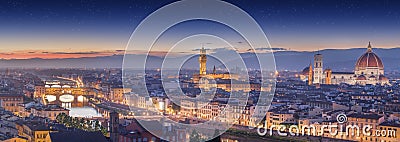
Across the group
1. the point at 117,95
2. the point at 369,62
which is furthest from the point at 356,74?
the point at 117,95

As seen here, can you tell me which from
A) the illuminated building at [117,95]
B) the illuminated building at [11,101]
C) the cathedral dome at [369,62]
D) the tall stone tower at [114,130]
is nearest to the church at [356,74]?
the cathedral dome at [369,62]

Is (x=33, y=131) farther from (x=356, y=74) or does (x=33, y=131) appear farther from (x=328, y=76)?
(x=328, y=76)

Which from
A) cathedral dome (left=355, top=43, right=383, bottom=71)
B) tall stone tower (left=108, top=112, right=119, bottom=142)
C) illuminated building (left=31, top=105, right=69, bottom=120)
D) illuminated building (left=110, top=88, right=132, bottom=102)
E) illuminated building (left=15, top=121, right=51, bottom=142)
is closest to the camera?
tall stone tower (left=108, top=112, right=119, bottom=142)

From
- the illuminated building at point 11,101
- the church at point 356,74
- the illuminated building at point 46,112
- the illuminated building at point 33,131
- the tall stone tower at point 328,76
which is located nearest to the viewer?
the illuminated building at point 33,131

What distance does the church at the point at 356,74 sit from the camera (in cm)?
2238

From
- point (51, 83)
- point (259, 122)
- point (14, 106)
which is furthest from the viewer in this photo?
point (51, 83)

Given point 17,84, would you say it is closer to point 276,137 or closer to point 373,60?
point 276,137

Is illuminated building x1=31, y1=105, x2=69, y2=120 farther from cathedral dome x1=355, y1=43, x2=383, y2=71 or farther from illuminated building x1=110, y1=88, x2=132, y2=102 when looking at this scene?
cathedral dome x1=355, y1=43, x2=383, y2=71

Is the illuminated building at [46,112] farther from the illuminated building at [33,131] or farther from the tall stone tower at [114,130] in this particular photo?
the tall stone tower at [114,130]

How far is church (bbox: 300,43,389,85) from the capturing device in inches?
881

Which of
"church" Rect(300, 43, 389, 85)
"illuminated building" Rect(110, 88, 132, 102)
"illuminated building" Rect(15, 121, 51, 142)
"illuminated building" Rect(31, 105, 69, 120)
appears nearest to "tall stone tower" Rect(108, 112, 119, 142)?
"illuminated building" Rect(15, 121, 51, 142)

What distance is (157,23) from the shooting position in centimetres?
383

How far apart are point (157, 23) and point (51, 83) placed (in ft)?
53.7

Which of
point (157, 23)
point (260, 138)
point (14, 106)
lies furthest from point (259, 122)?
point (157, 23)
